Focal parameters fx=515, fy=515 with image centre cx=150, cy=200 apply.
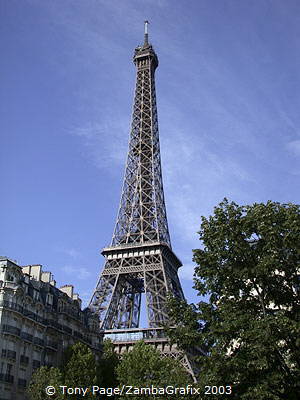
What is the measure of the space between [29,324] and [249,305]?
22.0 m

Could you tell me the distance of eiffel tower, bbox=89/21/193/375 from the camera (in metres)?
62.0

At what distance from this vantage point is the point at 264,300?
77.6ft

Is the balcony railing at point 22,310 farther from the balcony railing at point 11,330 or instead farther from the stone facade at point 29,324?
the balcony railing at point 11,330

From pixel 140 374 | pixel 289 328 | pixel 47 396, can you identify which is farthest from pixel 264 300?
pixel 140 374

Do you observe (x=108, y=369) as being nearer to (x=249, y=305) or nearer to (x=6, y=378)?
(x=6, y=378)

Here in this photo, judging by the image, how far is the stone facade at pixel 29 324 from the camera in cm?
3691

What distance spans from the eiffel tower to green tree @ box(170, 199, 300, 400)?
32568 mm

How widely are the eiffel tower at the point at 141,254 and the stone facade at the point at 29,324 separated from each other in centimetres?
1302

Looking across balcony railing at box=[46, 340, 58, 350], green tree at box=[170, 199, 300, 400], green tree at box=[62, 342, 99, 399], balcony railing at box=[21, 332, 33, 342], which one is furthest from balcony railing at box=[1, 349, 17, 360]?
green tree at box=[170, 199, 300, 400]

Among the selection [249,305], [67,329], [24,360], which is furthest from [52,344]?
[249,305]

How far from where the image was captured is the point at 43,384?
3441 cm

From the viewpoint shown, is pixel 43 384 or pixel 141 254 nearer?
pixel 43 384

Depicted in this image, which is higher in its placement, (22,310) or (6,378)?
(22,310)

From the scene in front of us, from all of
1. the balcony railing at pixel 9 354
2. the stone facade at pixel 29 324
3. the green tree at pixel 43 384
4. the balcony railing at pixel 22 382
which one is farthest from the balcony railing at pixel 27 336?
the green tree at pixel 43 384
